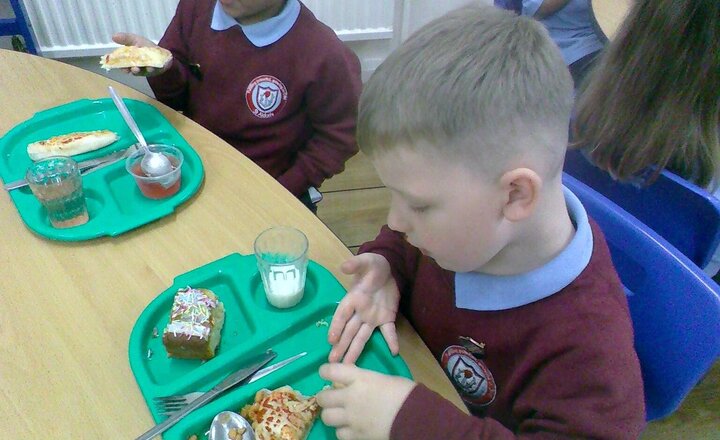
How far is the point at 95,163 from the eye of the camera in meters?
0.96

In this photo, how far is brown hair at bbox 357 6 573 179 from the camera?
0.53 m

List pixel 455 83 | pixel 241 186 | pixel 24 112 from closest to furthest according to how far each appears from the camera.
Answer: pixel 455 83 < pixel 241 186 < pixel 24 112

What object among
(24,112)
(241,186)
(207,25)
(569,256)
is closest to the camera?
(569,256)

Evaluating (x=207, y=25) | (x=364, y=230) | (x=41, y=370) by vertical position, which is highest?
(x=207, y=25)

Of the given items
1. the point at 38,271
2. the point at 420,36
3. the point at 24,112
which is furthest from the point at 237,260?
the point at 24,112

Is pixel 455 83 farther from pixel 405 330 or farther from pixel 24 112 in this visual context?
pixel 24 112

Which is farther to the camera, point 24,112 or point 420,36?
point 24,112

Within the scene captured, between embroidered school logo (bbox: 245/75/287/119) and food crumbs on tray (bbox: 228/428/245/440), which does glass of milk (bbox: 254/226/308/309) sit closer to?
food crumbs on tray (bbox: 228/428/245/440)

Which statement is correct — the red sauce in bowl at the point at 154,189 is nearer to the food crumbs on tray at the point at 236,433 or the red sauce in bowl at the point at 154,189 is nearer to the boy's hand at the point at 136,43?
the boy's hand at the point at 136,43

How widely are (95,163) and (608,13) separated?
4.02ft

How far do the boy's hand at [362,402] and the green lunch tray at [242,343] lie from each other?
5cm

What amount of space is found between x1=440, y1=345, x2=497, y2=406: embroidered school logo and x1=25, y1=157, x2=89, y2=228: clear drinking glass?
587mm

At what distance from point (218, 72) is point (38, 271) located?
2.03 feet

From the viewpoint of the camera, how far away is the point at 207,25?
1248mm
